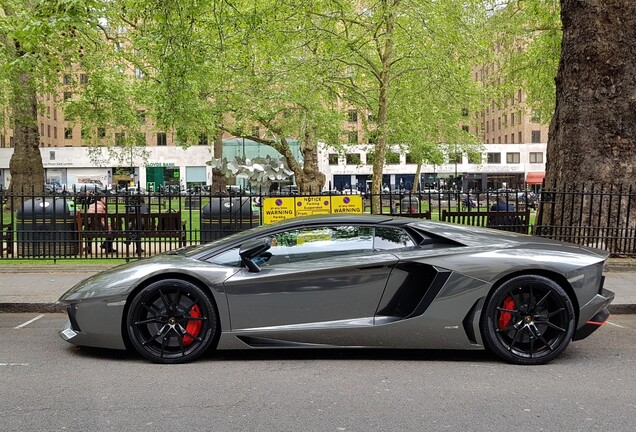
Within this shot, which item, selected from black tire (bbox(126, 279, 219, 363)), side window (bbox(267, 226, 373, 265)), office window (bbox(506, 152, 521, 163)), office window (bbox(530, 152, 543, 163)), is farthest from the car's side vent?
office window (bbox(506, 152, 521, 163))

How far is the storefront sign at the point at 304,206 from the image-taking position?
11227 millimetres

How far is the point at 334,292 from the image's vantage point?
5258 mm

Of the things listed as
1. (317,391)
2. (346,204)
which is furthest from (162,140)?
(317,391)

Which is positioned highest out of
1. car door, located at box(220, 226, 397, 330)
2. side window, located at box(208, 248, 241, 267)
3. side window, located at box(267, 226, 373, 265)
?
side window, located at box(267, 226, 373, 265)

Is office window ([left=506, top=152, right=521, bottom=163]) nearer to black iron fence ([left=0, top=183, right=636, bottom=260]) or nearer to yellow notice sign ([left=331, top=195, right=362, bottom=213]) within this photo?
black iron fence ([left=0, top=183, right=636, bottom=260])

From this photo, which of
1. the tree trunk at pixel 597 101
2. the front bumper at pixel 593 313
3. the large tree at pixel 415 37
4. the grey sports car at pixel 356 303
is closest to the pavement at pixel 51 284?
the tree trunk at pixel 597 101

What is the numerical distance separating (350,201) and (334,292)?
20.4ft

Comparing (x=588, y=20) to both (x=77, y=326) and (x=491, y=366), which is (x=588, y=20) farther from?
(x=77, y=326)

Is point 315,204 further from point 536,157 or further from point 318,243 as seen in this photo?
point 536,157

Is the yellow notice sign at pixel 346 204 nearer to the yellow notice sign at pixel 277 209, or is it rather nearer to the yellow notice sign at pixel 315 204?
the yellow notice sign at pixel 315 204

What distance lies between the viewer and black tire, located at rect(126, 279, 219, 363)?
528 centimetres

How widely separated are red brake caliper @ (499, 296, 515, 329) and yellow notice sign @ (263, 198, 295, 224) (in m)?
6.33

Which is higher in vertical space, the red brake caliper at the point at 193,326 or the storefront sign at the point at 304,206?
the storefront sign at the point at 304,206

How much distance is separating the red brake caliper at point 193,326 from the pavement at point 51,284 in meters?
3.46
